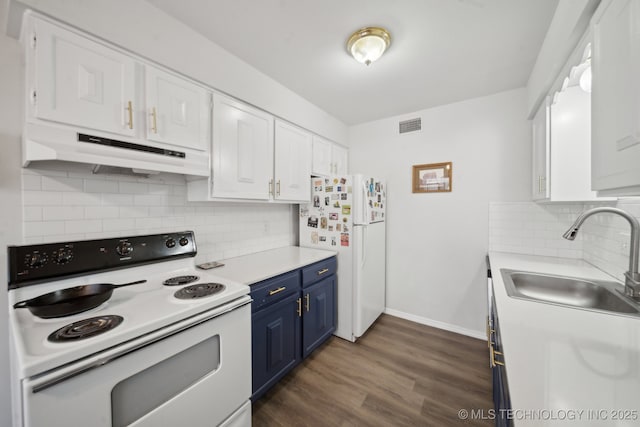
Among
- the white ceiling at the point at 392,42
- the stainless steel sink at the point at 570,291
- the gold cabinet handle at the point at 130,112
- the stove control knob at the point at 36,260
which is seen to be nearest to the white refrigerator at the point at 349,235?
the white ceiling at the point at 392,42

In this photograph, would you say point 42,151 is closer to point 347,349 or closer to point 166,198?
point 166,198

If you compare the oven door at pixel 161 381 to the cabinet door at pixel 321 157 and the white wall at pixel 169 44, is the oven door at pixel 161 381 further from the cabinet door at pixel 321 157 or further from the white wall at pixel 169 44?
the cabinet door at pixel 321 157

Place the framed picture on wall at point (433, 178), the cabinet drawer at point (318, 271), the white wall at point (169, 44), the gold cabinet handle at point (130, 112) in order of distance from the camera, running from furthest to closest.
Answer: the framed picture on wall at point (433, 178)
the cabinet drawer at point (318, 271)
the gold cabinet handle at point (130, 112)
the white wall at point (169, 44)

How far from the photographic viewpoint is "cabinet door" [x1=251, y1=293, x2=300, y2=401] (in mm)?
1553

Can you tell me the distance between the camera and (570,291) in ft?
4.82

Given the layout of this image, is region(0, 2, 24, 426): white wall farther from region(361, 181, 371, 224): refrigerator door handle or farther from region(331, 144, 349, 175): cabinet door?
region(331, 144, 349, 175): cabinet door

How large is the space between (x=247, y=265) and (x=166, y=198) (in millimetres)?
751

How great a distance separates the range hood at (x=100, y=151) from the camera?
1.00 metres

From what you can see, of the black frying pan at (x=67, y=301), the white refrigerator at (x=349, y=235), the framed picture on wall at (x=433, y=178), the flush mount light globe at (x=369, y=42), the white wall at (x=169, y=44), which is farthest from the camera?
the framed picture on wall at (x=433, y=178)

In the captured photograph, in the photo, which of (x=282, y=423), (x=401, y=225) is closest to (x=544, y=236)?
(x=401, y=225)

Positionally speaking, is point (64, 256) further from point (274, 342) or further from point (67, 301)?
point (274, 342)

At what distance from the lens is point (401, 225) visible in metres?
2.87

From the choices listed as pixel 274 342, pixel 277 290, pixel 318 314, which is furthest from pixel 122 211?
pixel 318 314

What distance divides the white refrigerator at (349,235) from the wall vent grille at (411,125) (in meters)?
0.81
